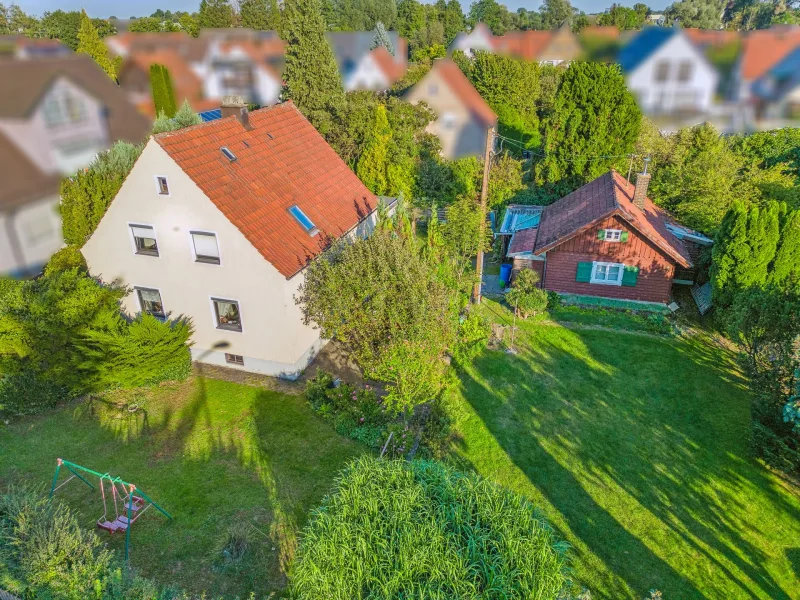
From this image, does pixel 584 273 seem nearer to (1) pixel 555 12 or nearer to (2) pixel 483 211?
(2) pixel 483 211

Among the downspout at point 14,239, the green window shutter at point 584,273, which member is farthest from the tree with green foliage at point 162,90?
the green window shutter at point 584,273

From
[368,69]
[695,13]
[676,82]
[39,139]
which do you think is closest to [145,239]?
[39,139]

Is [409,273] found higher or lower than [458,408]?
higher

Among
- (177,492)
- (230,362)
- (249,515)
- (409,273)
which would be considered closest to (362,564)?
(249,515)

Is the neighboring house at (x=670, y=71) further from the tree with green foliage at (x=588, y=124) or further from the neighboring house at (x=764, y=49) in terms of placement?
the tree with green foliage at (x=588, y=124)

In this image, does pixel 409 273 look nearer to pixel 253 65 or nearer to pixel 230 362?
pixel 230 362

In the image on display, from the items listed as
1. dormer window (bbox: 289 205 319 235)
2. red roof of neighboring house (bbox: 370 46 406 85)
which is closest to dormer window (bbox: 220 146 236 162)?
dormer window (bbox: 289 205 319 235)
